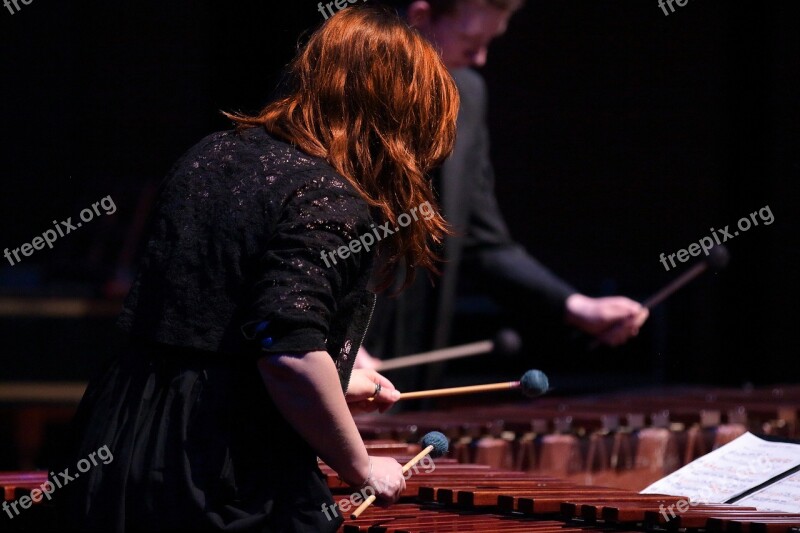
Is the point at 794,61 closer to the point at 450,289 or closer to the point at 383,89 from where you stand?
the point at 450,289

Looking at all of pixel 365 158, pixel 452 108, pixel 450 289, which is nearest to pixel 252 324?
pixel 365 158

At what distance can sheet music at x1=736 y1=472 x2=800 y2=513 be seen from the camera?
263cm

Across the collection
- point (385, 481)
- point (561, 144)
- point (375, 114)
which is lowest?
point (385, 481)

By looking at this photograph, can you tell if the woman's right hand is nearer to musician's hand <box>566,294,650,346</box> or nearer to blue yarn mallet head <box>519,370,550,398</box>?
blue yarn mallet head <box>519,370,550,398</box>

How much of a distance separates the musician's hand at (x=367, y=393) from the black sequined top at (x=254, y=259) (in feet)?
1.19

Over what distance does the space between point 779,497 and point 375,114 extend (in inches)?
45.1

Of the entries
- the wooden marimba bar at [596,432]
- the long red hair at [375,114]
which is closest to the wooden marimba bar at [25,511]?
the long red hair at [375,114]

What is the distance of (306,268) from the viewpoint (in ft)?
6.83

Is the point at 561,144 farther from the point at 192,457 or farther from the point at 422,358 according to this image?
the point at 192,457

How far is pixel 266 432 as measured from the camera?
7.22ft

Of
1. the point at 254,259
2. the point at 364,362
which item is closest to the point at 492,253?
the point at 364,362

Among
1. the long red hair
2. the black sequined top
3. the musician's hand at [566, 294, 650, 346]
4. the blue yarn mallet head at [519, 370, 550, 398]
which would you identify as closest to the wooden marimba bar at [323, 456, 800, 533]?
the blue yarn mallet head at [519, 370, 550, 398]

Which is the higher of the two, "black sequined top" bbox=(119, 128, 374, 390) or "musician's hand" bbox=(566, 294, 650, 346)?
"black sequined top" bbox=(119, 128, 374, 390)

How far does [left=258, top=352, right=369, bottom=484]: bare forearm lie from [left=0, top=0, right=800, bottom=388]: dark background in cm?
351
